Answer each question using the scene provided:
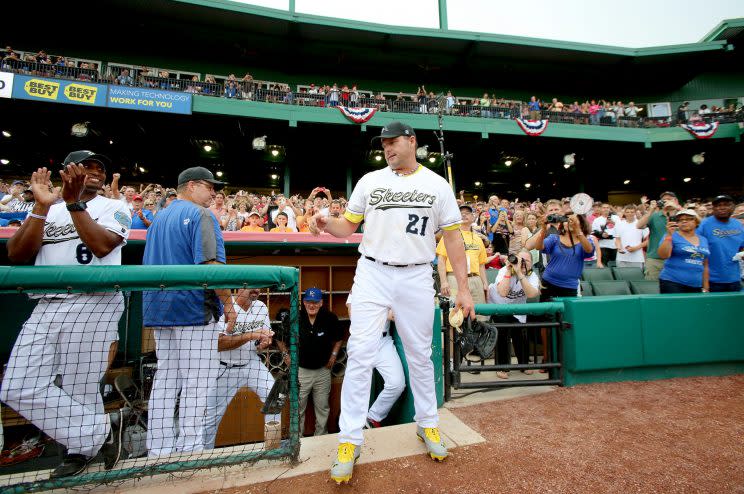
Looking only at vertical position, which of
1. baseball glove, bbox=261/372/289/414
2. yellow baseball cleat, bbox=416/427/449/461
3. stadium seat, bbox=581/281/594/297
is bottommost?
yellow baseball cleat, bbox=416/427/449/461

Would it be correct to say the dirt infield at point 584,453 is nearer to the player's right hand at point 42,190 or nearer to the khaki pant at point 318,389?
the khaki pant at point 318,389

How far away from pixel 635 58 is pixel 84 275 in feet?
82.3

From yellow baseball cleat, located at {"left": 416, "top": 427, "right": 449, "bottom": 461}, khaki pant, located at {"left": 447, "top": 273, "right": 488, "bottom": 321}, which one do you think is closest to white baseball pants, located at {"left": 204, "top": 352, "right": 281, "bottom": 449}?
yellow baseball cleat, located at {"left": 416, "top": 427, "right": 449, "bottom": 461}

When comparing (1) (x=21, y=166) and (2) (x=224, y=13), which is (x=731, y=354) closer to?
(2) (x=224, y=13)

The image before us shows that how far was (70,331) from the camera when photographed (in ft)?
7.33

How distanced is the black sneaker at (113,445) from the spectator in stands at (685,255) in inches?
243

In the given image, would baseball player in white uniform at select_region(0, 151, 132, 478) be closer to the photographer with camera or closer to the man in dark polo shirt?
the man in dark polo shirt

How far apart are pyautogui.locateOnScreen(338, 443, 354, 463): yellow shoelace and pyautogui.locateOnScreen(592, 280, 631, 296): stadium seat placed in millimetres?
5546

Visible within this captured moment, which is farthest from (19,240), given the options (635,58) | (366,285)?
(635,58)

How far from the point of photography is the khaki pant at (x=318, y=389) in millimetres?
4312

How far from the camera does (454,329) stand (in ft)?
11.9

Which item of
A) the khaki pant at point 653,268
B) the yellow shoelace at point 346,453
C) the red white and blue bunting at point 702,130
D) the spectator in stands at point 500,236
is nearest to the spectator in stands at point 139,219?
the yellow shoelace at point 346,453

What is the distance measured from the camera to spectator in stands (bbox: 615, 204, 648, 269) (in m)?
7.69

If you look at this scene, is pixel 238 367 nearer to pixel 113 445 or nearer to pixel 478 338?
pixel 113 445
